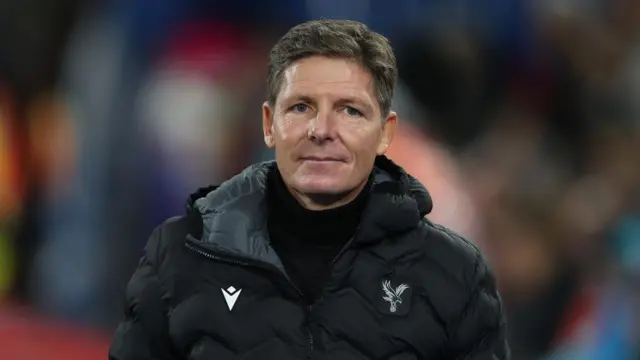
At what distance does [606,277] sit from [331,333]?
5.32ft

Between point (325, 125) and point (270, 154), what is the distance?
4.83ft

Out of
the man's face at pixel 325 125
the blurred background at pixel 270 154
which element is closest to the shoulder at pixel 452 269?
the man's face at pixel 325 125

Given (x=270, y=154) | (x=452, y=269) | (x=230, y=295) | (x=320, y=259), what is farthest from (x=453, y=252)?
(x=270, y=154)

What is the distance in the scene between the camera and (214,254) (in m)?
1.20

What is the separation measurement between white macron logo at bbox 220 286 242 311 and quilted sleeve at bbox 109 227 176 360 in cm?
8

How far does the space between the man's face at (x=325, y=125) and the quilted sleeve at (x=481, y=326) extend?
180 mm

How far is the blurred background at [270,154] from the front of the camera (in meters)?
2.71

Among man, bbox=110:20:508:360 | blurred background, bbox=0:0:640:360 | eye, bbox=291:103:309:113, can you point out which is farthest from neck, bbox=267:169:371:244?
blurred background, bbox=0:0:640:360

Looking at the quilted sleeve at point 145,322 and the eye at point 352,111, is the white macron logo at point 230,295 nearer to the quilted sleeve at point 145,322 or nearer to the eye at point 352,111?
the quilted sleeve at point 145,322

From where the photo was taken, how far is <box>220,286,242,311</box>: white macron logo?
1.19 metres

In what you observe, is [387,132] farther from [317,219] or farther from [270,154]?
[270,154]

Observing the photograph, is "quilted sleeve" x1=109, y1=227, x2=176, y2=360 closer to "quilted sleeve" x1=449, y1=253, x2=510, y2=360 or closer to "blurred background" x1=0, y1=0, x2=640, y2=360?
"quilted sleeve" x1=449, y1=253, x2=510, y2=360

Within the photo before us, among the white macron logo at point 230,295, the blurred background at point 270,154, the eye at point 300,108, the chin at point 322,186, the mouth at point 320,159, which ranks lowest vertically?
the blurred background at point 270,154

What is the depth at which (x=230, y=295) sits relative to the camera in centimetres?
119
